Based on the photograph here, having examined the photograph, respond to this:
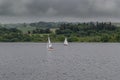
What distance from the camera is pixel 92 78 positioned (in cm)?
6031

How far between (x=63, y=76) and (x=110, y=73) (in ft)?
32.2

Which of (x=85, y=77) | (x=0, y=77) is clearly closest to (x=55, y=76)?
(x=85, y=77)

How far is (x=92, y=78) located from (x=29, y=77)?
411 inches

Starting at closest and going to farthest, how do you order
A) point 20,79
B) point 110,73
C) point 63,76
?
point 20,79 → point 63,76 → point 110,73

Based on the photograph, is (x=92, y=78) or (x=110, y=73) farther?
(x=110, y=73)

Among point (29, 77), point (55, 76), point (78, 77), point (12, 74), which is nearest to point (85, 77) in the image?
point (78, 77)

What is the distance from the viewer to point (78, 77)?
61.7m

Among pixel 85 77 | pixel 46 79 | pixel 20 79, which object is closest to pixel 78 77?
pixel 85 77

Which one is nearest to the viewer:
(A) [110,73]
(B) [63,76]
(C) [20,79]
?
(C) [20,79]

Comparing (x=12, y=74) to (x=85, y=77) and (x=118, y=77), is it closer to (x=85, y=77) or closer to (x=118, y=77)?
(x=85, y=77)

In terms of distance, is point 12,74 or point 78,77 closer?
point 78,77

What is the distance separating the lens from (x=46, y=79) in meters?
59.6

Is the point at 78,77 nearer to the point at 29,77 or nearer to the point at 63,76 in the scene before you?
the point at 63,76

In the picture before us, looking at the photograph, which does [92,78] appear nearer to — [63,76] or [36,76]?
[63,76]
